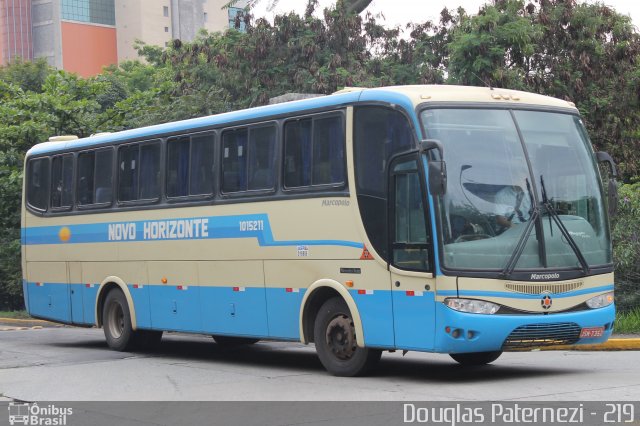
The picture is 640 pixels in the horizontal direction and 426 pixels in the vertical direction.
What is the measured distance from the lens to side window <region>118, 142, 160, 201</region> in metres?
17.2

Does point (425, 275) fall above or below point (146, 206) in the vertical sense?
below

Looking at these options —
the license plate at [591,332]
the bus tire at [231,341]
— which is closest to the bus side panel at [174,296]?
the bus tire at [231,341]

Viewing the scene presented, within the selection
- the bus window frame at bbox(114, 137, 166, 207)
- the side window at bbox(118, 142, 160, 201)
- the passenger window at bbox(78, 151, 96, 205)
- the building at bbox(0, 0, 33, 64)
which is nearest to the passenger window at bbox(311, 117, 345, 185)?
the bus window frame at bbox(114, 137, 166, 207)

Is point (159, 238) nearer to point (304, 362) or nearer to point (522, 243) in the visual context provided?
point (304, 362)

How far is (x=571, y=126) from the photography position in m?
13.3

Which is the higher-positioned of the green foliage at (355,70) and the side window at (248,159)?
the green foliage at (355,70)

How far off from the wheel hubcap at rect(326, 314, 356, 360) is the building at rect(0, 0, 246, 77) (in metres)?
109

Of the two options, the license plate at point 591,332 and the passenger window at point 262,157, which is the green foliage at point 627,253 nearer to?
the license plate at point 591,332

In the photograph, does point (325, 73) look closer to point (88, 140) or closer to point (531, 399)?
point (88, 140)

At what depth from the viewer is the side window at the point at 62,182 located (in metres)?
19.3
